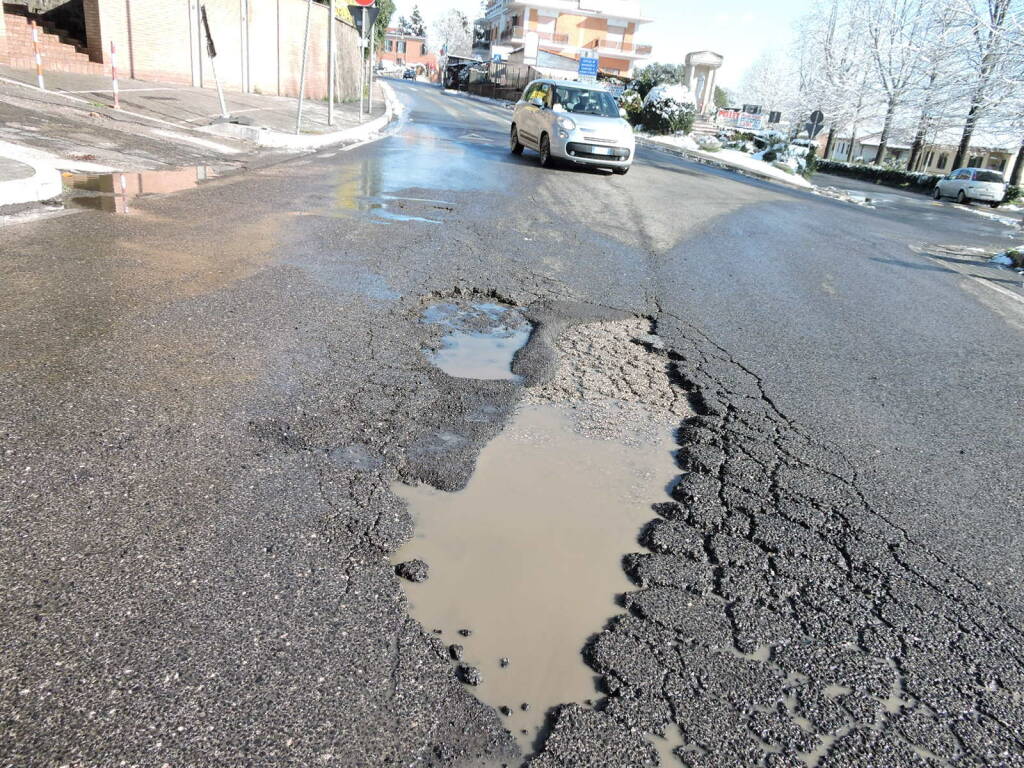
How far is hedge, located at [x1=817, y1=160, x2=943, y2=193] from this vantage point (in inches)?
1447

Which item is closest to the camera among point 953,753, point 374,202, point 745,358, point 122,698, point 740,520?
point 122,698

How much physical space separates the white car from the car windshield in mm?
22082

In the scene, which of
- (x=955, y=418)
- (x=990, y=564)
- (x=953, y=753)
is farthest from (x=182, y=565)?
(x=955, y=418)

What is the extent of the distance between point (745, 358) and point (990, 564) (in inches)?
99.9

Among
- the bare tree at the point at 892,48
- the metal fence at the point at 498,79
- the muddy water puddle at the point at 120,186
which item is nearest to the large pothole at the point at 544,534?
the muddy water puddle at the point at 120,186

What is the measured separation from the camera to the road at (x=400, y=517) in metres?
2.12

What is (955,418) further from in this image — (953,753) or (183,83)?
(183,83)

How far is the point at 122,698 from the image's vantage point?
6.66 feet

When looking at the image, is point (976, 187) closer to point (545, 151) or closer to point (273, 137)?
point (545, 151)

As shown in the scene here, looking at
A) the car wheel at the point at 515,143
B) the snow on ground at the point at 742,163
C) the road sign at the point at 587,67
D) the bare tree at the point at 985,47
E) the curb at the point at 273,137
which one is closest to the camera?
the curb at the point at 273,137

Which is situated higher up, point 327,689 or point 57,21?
point 57,21

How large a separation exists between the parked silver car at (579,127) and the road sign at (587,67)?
39535mm

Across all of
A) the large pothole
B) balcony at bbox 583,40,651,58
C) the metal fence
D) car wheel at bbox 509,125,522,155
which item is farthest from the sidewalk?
balcony at bbox 583,40,651,58

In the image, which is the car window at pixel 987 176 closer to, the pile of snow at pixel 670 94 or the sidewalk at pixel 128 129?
the pile of snow at pixel 670 94
